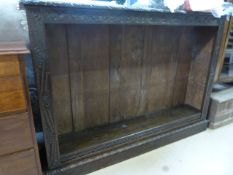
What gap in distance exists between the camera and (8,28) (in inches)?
42.1

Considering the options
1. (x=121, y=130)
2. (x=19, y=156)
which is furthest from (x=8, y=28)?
(x=121, y=130)

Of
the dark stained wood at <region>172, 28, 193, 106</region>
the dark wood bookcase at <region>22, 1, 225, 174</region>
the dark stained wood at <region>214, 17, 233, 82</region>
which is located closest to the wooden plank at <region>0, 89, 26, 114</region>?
the dark wood bookcase at <region>22, 1, 225, 174</region>

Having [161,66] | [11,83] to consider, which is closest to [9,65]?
[11,83]

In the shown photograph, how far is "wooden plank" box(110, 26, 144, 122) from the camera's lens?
4.56 feet

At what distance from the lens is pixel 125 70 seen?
1488 mm

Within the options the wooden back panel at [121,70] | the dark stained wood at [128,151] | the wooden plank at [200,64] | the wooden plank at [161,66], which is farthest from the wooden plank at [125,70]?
the wooden plank at [200,64]

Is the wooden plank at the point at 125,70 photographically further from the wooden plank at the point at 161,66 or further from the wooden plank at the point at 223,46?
the wooden plank at the point at 223,46

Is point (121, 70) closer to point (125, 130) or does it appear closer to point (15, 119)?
point (125, 130)

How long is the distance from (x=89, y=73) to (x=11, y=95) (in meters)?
0.62

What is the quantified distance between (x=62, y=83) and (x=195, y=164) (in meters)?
1.08

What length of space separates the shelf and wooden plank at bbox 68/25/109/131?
111mm

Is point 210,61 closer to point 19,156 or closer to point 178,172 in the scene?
point 178,172

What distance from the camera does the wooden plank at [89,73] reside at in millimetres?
1257

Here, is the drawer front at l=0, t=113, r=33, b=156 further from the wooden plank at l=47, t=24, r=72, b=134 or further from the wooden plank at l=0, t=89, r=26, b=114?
the wooden plank at l=47, t=24, r=72, b=134
